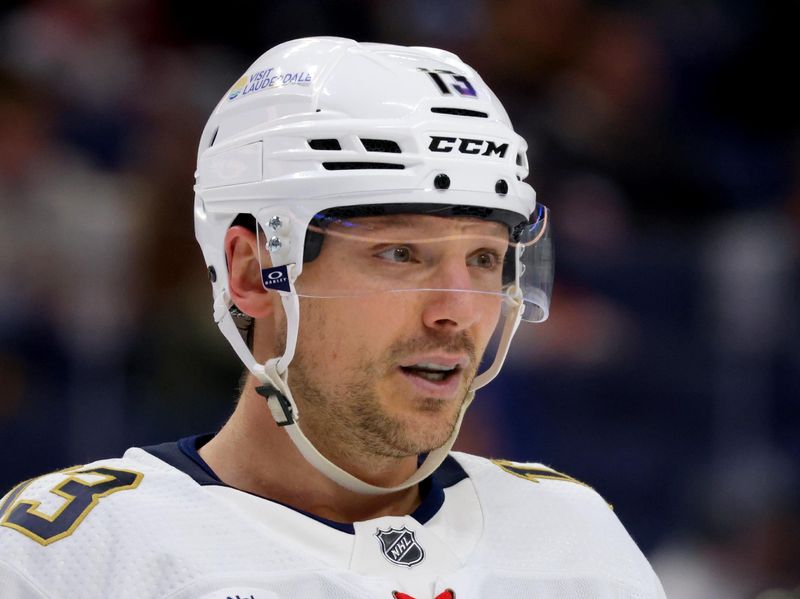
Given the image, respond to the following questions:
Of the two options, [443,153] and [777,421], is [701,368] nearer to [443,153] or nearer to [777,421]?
[777,421]

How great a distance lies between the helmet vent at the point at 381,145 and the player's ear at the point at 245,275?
0.25 m

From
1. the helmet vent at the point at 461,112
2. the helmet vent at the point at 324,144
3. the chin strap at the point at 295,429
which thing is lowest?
the chin strap at the point at 295,429

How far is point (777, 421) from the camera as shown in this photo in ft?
12.7

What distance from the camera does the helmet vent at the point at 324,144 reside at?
6.53ft

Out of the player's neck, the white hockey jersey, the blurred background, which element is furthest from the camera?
the blurred background

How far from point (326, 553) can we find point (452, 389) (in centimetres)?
32

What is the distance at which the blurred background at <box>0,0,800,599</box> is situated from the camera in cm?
367

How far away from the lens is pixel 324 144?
2.00m

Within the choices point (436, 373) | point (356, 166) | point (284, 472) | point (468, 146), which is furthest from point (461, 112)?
point (284, 472)

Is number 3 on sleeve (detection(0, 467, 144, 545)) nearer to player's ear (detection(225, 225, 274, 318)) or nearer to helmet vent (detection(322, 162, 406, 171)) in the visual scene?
player's ear (detection(225, 225, 274, 318))

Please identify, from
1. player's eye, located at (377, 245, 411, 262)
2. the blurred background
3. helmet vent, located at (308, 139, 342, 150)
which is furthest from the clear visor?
the blurred background


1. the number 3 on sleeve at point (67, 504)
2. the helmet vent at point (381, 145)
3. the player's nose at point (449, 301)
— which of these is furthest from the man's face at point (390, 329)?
the number 3 on sleeve at point (67, 504)

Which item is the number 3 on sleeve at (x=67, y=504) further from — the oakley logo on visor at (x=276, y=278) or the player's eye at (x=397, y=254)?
the player's eye at (x=397, y=254)

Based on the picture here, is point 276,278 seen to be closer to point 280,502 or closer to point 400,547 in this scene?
point 280,502
